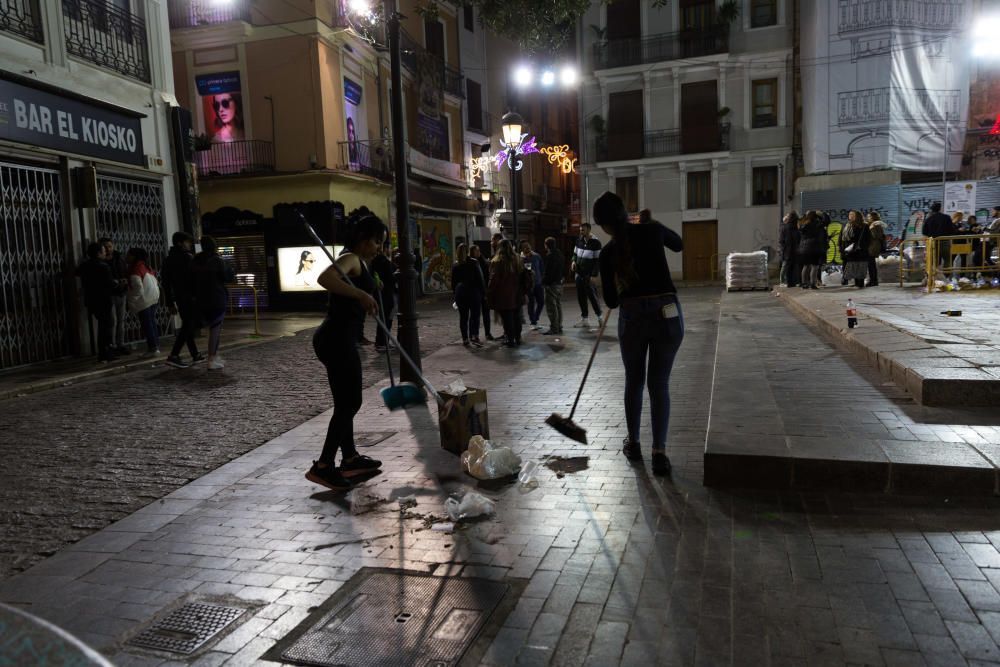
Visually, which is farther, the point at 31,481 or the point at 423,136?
the point at 423,136

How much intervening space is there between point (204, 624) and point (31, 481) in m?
3.02

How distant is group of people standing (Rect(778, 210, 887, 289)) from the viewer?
1371 centimetres

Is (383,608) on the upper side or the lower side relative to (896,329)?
lower

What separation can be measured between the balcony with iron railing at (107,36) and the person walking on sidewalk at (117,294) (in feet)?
11.1

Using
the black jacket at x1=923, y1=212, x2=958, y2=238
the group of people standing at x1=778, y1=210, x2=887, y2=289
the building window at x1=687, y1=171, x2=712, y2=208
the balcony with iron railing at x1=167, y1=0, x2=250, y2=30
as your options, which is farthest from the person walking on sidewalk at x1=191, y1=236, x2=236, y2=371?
the building window at x1=687, y1=171, x2=712, y2=208

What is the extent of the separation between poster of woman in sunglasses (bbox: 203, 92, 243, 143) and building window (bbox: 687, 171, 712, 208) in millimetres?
18939

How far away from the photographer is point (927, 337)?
22.3 feet

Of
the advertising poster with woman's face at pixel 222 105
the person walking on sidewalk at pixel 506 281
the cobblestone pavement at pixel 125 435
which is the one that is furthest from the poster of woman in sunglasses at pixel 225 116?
the person walking on sidewalk at pixel 506 281

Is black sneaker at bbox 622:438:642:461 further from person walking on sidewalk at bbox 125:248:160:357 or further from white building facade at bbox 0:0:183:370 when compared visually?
white building facade at bbox 0:0:183:370

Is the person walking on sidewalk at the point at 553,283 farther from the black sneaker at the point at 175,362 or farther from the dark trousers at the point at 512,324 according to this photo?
the black sneaker at the point at 175,362

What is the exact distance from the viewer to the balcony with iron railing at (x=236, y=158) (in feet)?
66.2

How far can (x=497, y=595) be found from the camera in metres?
3.01

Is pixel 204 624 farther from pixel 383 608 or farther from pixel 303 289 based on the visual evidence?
pixel 303 289

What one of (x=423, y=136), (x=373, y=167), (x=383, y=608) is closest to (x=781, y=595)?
(x=383, y=608)
